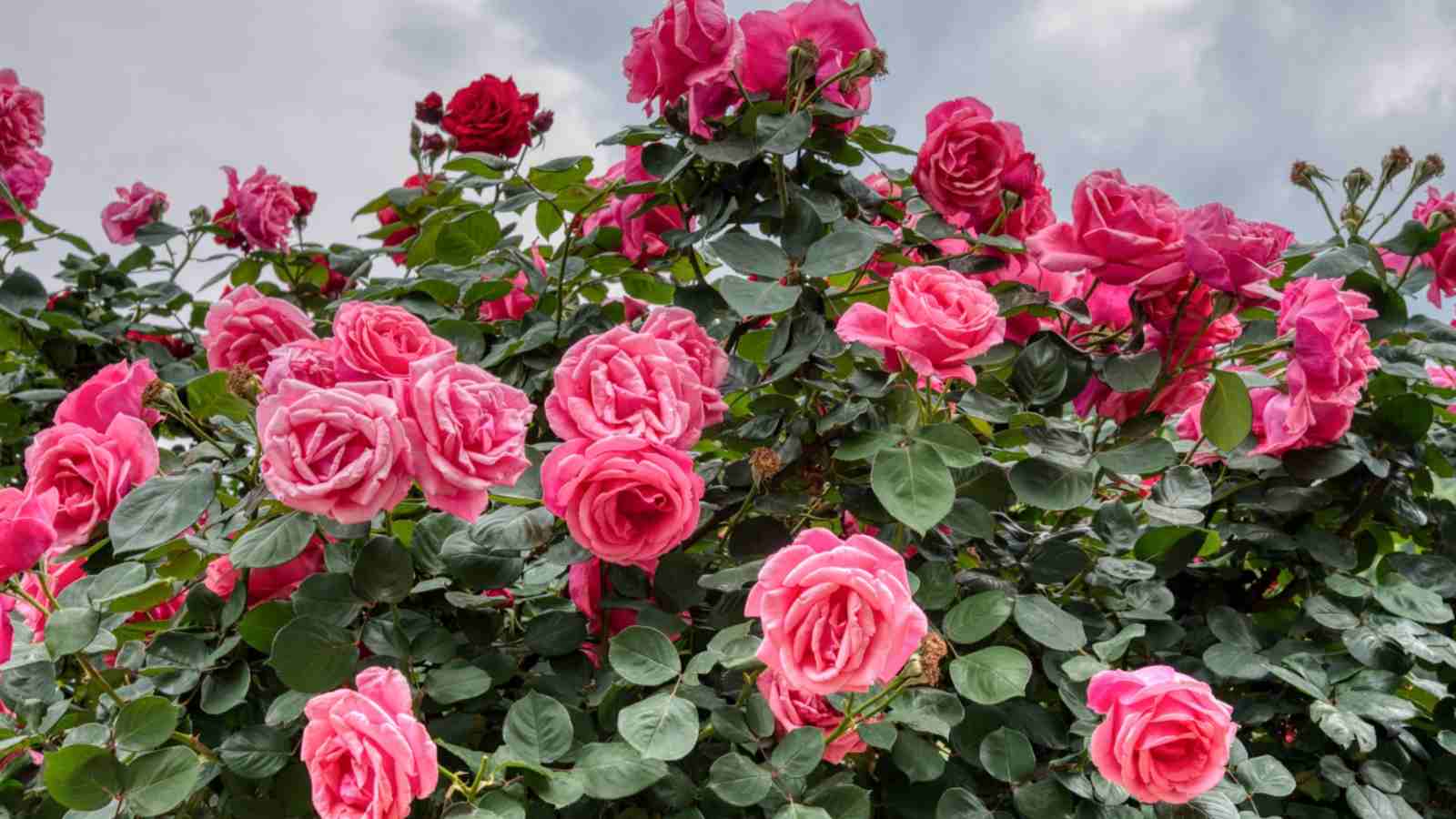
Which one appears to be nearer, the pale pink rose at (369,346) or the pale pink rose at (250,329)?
the pale pink rose at (369,346)

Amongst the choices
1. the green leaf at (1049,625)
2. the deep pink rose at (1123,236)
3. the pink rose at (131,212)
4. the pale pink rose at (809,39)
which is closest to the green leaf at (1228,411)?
the deep pink rose at (1123,236)

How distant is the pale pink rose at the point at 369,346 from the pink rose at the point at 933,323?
15.6 inches

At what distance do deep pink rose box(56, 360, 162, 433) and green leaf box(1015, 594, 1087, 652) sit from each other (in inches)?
36.1

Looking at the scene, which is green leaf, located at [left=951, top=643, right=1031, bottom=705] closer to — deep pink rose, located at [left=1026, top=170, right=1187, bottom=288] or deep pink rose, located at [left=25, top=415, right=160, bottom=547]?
deep pink rose, located at [left=1026, top=170, right=1187, bottom=288]

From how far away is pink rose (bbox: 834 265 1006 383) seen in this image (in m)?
1.12

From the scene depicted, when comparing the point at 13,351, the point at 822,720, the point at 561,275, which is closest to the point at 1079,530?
the point at 822,720

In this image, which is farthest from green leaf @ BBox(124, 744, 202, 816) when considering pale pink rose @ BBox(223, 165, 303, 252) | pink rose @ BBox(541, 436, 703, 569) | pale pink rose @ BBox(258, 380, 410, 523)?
pale pink rose @ BBox(223, 165, 303, 252)

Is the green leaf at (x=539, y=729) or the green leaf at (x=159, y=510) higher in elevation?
the green leaf at (x=159, y=510)

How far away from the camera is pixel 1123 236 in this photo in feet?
4.09

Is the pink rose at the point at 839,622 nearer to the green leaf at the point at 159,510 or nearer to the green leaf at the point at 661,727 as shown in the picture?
the green leaf at the point at 661,727

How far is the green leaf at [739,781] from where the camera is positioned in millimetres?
1015

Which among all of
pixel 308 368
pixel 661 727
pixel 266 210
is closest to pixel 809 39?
pixel 308 368

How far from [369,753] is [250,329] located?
608mm

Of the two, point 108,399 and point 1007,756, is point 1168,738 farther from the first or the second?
point 108,399
